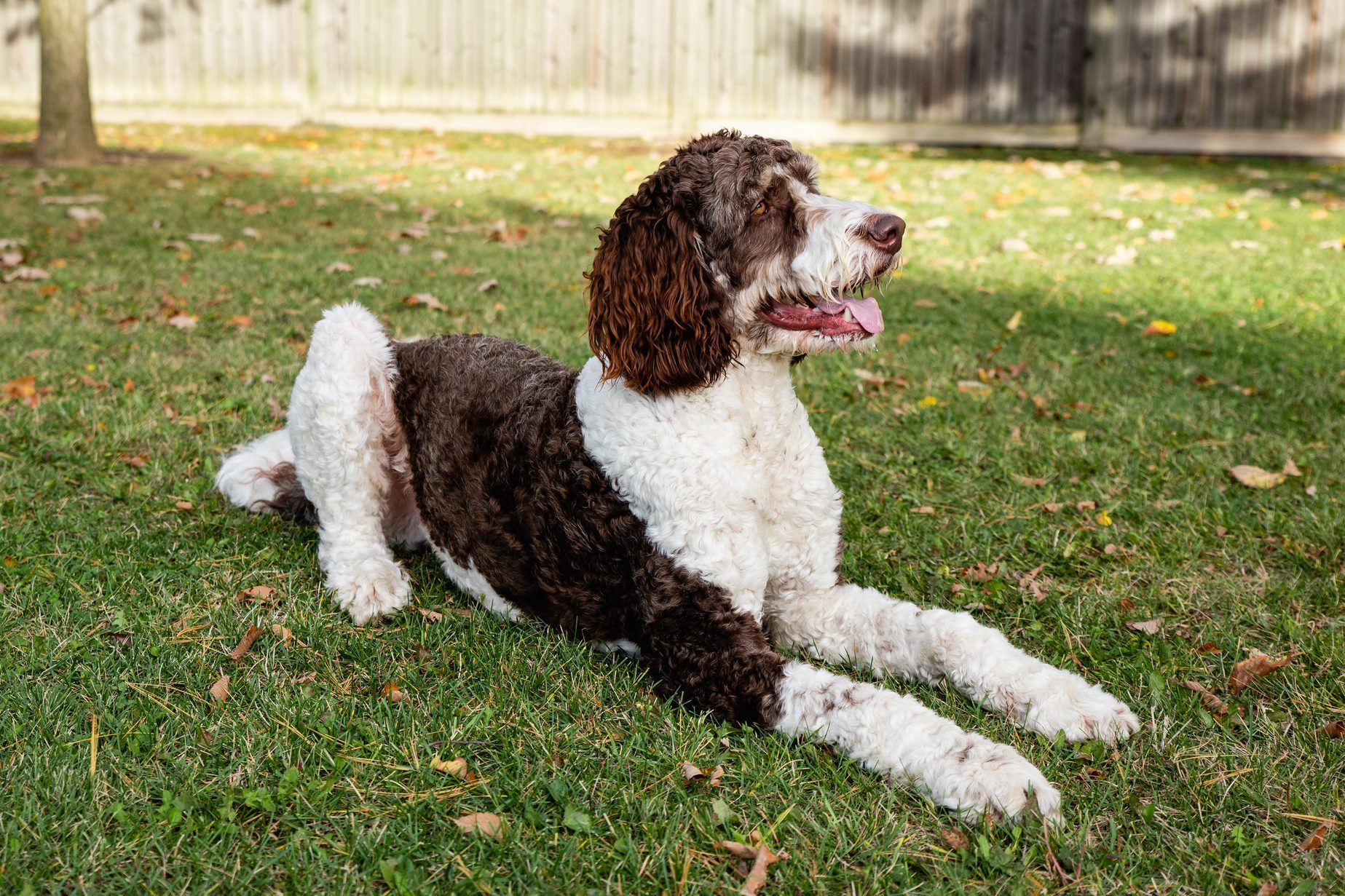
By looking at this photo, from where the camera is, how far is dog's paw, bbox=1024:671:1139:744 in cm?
286

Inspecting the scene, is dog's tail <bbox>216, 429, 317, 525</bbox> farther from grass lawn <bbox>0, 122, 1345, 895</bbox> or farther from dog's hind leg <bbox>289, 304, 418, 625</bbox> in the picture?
dog's hind leg <bbox>289, 304, 418, 625</bbox>

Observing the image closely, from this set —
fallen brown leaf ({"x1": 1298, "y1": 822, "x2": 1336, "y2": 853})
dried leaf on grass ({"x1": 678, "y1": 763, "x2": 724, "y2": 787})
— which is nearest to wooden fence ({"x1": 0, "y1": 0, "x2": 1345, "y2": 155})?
dried leaf on grass ({"x1": 678, "y1": 763, "x2": 724, "y2": 787})

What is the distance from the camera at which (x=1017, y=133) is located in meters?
14.5

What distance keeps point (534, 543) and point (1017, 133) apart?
12981 mm

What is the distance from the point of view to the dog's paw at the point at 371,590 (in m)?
3.56

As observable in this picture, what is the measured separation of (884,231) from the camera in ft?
9.64

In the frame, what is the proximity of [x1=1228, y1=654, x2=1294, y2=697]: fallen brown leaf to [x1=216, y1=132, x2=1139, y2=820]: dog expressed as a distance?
1.41 feet

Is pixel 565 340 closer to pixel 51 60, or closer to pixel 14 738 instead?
pixel 14 738

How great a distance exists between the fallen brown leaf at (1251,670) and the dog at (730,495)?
430 millimetres

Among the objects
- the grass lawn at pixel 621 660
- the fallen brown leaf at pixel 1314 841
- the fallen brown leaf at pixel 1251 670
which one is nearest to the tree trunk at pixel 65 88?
the grass lawn at pixel 621 660

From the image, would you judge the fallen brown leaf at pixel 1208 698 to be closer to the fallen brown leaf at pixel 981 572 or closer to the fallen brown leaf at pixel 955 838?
the fallen brown leaf at pixel 981 572

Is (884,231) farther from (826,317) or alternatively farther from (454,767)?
(454,767)

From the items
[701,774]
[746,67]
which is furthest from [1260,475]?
[746,67]

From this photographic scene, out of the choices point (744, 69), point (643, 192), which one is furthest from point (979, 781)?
point (744, 69)
